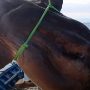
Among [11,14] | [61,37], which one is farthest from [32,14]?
[61,37]

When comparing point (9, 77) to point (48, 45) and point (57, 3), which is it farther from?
point (57, 3)

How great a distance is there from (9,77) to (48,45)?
61 centimetres

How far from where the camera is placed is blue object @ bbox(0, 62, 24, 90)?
2.66 m

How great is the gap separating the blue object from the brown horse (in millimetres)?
210

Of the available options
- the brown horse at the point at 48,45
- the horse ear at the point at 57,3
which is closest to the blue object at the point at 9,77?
the brown horse at the point at 48,45

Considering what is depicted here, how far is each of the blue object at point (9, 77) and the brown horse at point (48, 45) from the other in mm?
210

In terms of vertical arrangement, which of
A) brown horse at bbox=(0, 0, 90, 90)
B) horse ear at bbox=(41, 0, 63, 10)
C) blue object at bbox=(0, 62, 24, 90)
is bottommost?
blue object at bbox=(0, 62, 24, 90)

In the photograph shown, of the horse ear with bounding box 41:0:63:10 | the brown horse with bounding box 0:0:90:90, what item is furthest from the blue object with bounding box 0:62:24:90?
the horse ear with bounding box 41:0:63:10

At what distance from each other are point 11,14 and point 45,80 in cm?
58

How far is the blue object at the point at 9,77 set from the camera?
2.66m

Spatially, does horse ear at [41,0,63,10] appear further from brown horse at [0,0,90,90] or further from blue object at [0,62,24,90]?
blue object at [0,62,24,90]

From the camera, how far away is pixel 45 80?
2.31 m

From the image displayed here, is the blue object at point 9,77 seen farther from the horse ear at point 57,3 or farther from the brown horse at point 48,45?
the horse ear at point 57,3

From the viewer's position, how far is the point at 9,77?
2.79m
